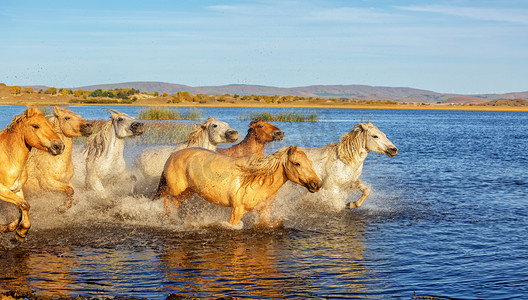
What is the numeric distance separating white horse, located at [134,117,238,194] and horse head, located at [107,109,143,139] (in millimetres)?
1053

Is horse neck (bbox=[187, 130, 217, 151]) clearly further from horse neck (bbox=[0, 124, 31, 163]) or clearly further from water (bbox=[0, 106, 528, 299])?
horse neck (bbox=[0, 124, 31, 163])

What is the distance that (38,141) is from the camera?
7.93 metres

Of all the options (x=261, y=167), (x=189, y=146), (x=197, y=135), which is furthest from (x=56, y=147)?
(x=197, y=135)

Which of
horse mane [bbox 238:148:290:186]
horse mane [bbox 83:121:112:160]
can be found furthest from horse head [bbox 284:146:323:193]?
horse mane [bbox 83:121:112:160]

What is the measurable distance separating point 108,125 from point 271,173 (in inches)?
156

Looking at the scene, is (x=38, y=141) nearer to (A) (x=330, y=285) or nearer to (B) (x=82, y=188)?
(B) (x=82, y=188)

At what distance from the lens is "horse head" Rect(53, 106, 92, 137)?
387 inches

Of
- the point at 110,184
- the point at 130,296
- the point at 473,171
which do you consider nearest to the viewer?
the point at 130,296

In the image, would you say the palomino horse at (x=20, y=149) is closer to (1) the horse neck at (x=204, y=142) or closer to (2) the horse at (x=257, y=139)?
(1) the horse neck at (x=204, y=142)

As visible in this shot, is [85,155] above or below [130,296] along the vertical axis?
above

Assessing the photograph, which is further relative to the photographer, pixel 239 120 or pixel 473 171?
pixel 239 120

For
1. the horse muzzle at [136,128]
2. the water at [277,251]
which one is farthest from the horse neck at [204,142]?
the water at [277,251]

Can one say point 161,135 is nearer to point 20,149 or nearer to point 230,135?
point 230,135

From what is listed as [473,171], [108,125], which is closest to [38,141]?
[108,125]
